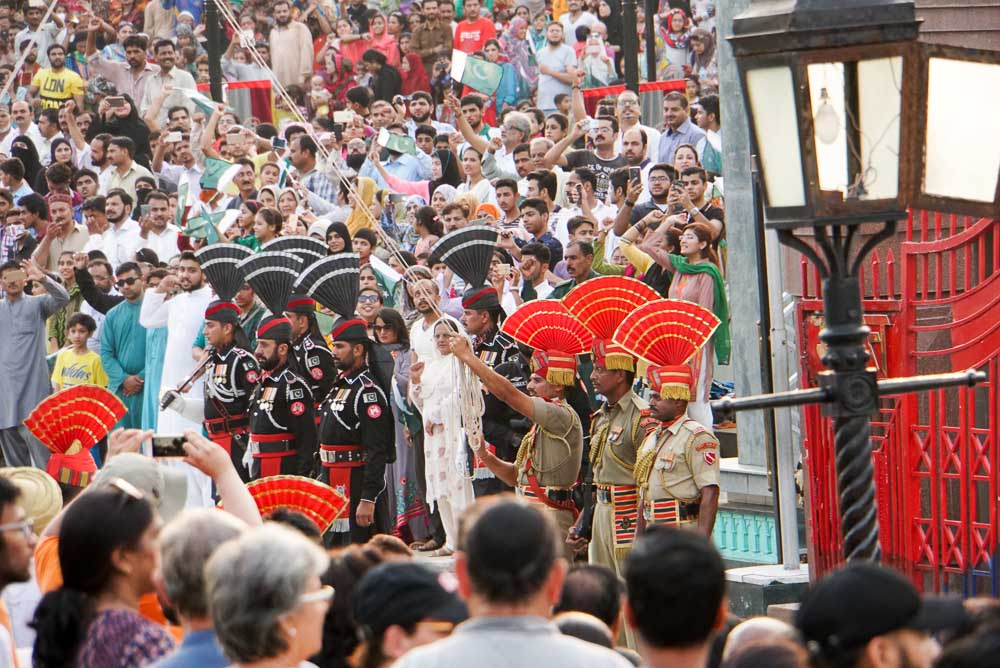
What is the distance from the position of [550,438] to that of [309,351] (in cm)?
319

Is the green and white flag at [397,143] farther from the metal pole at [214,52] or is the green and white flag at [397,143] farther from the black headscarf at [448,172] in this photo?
the metal pole at [214,52]

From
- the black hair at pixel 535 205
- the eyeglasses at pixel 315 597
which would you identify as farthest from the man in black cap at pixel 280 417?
the eyeglasses at pixel 315 597

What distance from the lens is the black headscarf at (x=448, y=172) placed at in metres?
16.4

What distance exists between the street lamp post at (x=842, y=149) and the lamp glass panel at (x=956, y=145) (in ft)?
1.40

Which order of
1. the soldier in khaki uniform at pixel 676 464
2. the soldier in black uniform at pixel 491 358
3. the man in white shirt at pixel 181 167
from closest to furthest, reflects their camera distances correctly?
the soldier in khaki uniform at pixel 676 464, the soldier in black uniform at pixel 491 358, the man in white shirt at pixel 181 167

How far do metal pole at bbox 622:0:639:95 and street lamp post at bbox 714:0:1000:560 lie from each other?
1265cm

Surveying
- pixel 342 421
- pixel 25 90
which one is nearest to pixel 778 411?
pixel 342 421

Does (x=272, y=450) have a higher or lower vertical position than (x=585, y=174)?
lower

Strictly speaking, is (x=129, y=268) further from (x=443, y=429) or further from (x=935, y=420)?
(x=935, y=420)

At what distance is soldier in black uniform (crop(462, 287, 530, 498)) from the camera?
11438mm

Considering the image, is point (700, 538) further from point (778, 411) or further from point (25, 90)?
point (25, 90)

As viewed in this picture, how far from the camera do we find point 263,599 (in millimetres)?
4008

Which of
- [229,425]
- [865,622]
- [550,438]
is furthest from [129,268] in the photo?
[865,622]

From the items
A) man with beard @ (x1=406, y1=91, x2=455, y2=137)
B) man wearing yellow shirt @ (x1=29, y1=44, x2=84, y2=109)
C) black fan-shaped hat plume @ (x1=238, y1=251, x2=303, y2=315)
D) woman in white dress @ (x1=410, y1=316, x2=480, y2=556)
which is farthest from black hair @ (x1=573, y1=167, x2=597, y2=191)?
man wearing yellow shirt @ (x1=29, y1=44, x2=84, y2=109)
